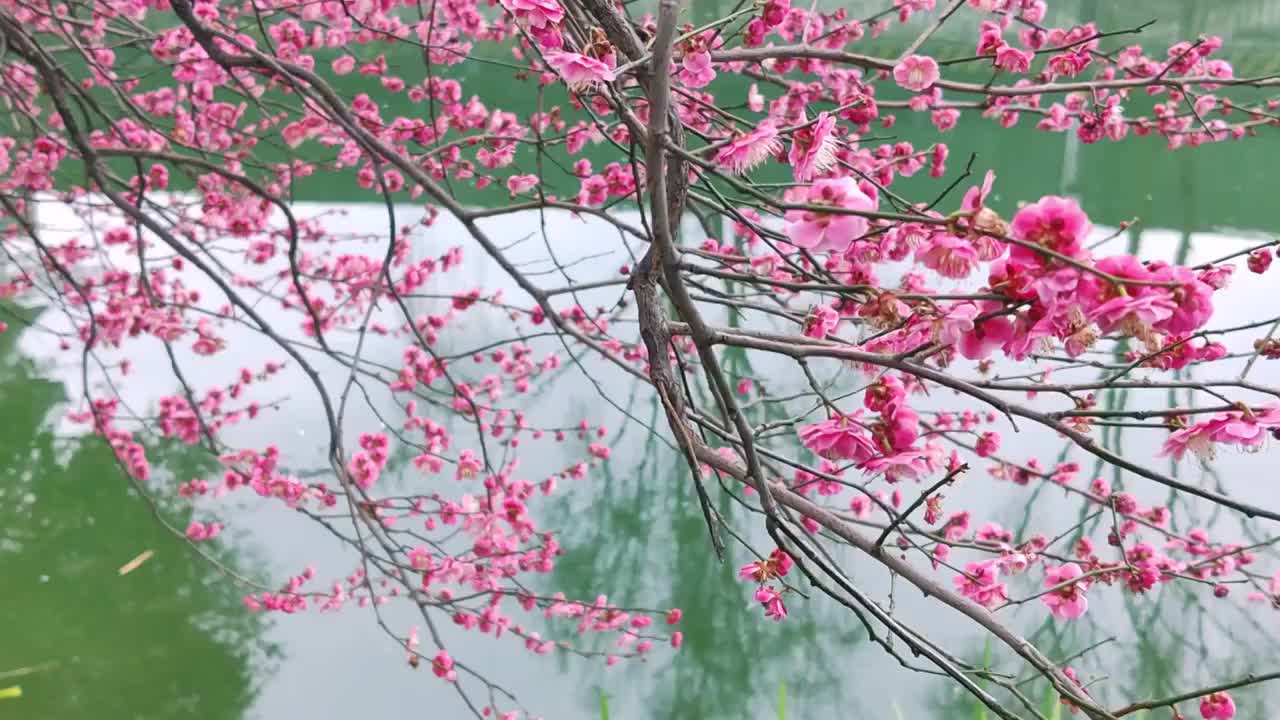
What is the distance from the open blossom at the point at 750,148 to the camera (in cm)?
70

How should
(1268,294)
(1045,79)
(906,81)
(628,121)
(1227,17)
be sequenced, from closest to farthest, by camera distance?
1. (628,121)
2. (906,81)
3. (1045,79)
4. (1268,294)
5. (1227,17)

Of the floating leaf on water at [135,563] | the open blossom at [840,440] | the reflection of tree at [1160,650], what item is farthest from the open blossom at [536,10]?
the floating leaf on water at [135,563]

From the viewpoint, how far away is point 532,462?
2.86m

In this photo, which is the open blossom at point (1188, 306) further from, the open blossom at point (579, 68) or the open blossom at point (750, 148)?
the open blossom at point (579, 68)

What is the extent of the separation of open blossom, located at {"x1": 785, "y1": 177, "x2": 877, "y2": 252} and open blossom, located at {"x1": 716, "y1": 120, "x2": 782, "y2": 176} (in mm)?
104

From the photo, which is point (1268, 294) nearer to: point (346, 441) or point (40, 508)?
point (346, 441)

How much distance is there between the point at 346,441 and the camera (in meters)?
3.10

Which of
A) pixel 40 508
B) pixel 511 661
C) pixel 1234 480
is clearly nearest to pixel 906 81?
pixel 511 661

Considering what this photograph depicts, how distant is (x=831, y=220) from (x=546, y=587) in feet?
6.50

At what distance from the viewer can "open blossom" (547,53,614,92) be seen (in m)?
0.70

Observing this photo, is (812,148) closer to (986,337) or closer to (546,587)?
(986,337)


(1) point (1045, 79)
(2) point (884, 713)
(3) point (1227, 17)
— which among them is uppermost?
(3) point (1227, 17)

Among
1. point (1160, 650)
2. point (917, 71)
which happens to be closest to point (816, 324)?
point (917, 71)

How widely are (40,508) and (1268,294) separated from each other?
4.28 meters
